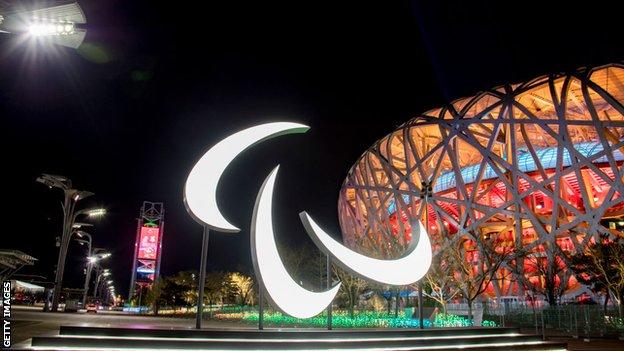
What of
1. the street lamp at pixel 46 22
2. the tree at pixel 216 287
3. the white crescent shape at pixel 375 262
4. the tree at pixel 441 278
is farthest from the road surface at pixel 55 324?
the tree at pixel 216 287

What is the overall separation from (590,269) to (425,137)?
31.4 m

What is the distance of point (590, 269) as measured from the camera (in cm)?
3266

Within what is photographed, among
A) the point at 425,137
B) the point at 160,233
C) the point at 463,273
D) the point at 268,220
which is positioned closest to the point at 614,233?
the point at 463,273

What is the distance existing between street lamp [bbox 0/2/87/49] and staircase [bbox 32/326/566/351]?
749 centimetres

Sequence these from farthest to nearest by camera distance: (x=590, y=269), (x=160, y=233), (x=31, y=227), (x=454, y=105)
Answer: (x=160, y=233)
(x=454, y=105)
(x=31, y=227)
(x=590, y=269)

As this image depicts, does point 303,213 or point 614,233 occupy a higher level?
point 614,233

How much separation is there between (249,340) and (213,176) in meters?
4.64

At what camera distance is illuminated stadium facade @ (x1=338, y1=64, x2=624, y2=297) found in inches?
1620

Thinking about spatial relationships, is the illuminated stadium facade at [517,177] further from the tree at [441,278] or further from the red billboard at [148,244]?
the red billboard at [148,244]

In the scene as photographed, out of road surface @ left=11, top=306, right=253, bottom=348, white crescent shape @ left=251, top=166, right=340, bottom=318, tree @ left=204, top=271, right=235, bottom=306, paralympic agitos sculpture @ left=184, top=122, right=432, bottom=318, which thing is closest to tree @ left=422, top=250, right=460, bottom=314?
road surface @ left=11, top=306, right=253, bottom=348

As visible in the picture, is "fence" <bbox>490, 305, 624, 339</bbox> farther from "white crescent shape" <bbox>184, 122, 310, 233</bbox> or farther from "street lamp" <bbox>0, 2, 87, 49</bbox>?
"street lamp" <bbox>0, 2, 87, 49</bbox>

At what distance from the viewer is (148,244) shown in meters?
81.0

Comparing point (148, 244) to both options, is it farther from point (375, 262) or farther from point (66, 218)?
point (375, 262)

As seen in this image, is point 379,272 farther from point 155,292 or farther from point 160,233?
point 160,233
